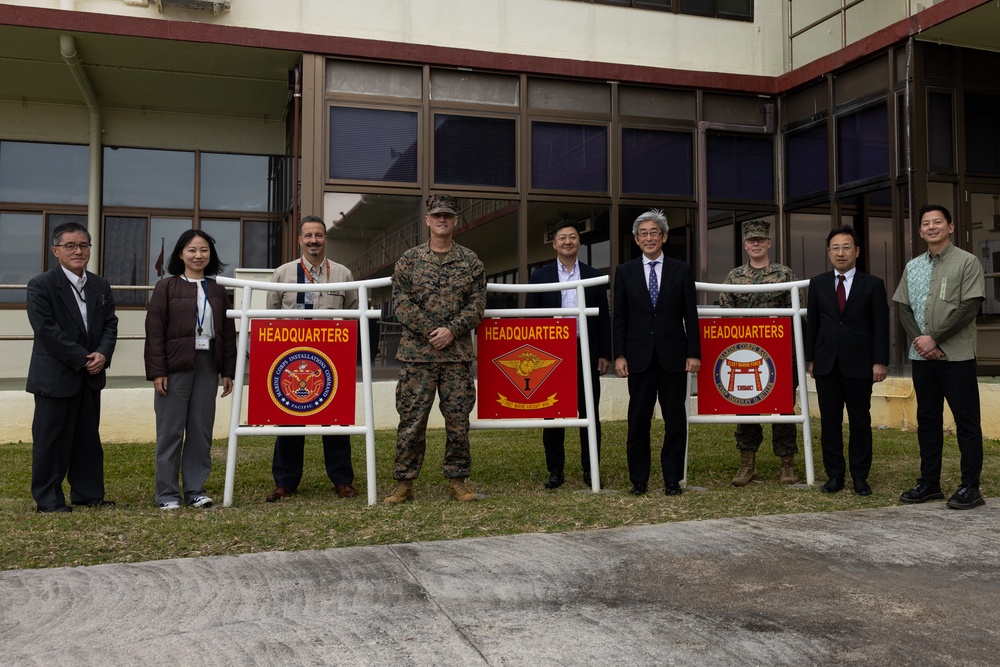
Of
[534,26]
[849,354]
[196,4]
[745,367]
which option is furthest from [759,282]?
[196,4]

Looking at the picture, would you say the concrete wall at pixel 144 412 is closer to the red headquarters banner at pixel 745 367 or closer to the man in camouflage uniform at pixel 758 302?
the man in camouflage uniform at pixel 758 302

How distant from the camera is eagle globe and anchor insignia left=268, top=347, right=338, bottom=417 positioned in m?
5.26

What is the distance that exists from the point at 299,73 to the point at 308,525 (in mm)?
7224

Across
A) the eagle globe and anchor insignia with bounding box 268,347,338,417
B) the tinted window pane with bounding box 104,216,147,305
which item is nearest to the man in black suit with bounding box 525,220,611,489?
the eagle globe and anchor insignia with bounding box 268,347,338,417

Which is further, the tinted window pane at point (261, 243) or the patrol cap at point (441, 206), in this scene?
the tinted window pane at point (261, 243)

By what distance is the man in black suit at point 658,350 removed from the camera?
5.50 meters

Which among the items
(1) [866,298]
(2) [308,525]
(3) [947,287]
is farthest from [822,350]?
(2) [308,525]

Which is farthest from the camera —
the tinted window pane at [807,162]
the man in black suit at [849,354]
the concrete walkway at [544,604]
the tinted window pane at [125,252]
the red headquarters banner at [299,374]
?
the tinted window pane at [125,252]

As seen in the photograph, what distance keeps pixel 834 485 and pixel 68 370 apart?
469 centimetres

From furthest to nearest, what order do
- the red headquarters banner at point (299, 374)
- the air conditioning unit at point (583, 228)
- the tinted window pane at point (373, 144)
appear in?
1. the air conditioning unit at point (583, 228)
2. the tinted window pane at point (373, 144)
3. the red headquarters banner at point (299, 374)

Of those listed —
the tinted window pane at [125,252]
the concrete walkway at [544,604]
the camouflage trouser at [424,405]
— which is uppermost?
the tinted window pane at [125,252]

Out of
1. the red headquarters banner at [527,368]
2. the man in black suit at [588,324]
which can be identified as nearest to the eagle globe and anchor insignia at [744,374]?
the man in black suit at [588,324]

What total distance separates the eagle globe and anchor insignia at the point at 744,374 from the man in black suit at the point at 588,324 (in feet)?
2.53

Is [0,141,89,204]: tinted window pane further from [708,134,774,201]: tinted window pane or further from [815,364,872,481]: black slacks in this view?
[815,364,872,481]: black slacks
